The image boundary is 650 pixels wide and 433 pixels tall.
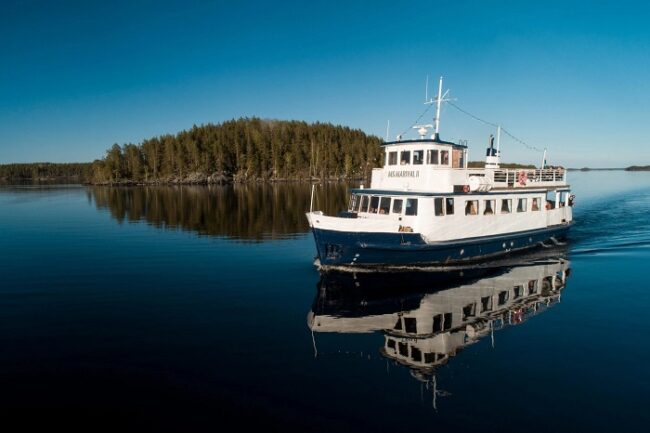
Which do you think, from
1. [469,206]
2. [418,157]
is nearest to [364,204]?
[418,157]

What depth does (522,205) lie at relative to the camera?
3019 cm

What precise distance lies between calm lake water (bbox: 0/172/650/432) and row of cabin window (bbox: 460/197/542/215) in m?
3.99

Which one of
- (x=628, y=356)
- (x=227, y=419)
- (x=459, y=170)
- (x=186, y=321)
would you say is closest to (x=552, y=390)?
(x=628, y=356)

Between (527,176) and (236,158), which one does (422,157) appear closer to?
(527,176)

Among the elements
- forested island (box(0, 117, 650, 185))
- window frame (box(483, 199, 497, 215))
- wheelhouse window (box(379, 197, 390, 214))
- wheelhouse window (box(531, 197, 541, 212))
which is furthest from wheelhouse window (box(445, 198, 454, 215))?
forested island (box(0, 117, 650, 185))

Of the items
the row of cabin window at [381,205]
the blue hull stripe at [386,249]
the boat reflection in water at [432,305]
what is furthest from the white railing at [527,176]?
the row of cabin window at [381,205]

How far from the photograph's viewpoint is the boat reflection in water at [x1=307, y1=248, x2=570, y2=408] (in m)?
14.7

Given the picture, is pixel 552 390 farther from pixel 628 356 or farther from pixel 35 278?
pixel 35 278

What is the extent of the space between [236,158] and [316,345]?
6243 inches

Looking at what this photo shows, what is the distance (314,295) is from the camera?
2044 centimetres

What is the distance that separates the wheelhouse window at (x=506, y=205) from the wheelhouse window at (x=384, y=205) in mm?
9360

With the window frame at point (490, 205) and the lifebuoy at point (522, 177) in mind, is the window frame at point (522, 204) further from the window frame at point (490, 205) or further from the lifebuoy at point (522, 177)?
the window frame at point (490, 205)

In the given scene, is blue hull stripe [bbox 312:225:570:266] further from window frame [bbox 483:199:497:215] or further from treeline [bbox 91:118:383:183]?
treeline [bbox 91:118:383:183]

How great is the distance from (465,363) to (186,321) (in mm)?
11268
